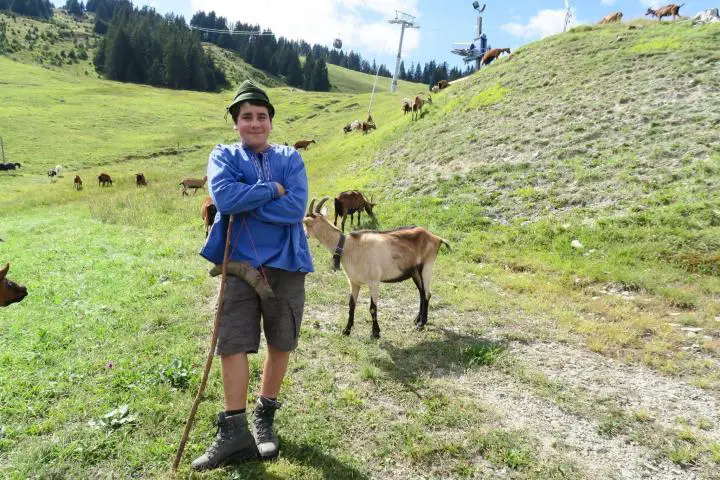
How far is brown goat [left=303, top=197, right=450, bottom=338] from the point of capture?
699cm

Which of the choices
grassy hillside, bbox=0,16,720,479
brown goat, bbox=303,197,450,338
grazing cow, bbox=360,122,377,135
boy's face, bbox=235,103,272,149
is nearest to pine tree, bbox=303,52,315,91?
grazing cow, bbox=360,122,377,135

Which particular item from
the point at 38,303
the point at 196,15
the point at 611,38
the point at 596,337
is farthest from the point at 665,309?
the point at 196,15

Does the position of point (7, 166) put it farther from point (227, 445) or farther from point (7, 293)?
point (227, 445)

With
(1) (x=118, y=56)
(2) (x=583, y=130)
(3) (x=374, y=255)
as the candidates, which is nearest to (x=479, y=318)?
(3) (x=374, y=255)

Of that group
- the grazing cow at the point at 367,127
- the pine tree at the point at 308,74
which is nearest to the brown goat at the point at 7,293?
the grazing cow at the point at 367,127

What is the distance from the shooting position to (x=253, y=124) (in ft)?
12.5

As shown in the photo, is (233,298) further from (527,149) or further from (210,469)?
(527,149)

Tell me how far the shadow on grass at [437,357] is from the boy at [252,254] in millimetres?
2335

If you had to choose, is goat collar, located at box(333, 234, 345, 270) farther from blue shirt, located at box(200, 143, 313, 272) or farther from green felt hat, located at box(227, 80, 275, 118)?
green felt hat, located at box(227, 80, 275, 118)

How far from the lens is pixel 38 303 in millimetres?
8203

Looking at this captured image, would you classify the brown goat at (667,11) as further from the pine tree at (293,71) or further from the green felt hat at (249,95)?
the pine tree at (293,71)

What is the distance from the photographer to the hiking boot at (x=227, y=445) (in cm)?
386

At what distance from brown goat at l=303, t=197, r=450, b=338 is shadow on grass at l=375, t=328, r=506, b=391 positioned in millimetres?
644

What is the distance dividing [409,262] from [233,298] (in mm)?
4015
